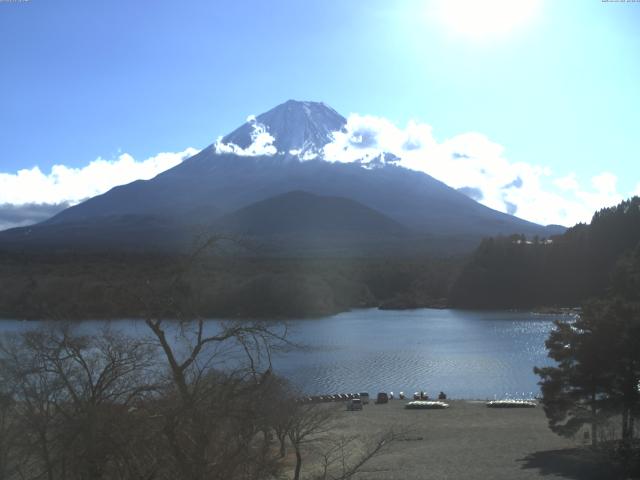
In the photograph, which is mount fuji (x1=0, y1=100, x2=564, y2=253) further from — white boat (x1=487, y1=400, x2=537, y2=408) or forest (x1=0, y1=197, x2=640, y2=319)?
white boat (x1=487, y1=400, x2=537, y2=408)

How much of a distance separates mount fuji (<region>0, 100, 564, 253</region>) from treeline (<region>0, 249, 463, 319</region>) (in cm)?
1281

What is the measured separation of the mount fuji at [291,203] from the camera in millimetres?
78125

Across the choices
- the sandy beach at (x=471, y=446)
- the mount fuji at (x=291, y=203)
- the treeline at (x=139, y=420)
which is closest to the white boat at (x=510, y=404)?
the sandy beach at (x=471, y=446)

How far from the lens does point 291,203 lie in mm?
95375

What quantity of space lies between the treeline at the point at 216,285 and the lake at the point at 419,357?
1485mm

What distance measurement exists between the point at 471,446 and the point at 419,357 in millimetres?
13845

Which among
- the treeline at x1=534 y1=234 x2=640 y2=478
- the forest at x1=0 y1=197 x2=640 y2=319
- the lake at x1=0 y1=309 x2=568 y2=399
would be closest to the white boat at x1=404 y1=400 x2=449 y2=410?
the lake at x1=0 y1=309 x2=568 y2=399

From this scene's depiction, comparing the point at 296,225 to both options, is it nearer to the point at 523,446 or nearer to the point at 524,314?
the point at 524,314

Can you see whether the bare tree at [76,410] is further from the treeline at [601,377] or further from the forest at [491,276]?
the forest at [491,276]

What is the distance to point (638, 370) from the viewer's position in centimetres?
947

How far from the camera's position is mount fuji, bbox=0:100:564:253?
3076 inches

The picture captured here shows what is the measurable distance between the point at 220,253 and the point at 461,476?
6.75 m

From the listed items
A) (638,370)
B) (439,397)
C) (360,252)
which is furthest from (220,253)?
(360,252)

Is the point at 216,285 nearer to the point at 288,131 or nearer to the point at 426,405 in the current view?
the point at 426,405
